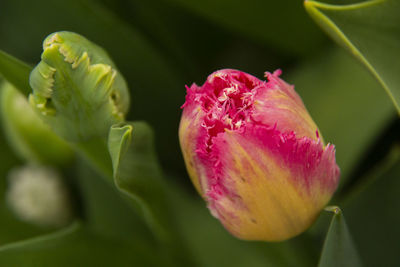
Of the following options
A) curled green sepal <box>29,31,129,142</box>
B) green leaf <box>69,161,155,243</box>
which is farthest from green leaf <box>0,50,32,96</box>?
green leaf <box>69,161,155,243</box>

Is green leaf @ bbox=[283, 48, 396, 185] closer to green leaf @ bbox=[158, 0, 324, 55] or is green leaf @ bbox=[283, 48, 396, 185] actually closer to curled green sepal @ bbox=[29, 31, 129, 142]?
green leaf @ bbox=[158, 0, 324, 55]

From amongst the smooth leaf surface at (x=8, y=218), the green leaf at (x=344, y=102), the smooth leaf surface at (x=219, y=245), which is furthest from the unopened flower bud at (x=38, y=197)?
the green leaf at (x=344, y=102)

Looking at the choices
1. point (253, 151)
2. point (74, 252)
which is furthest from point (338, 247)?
point (74, 252)

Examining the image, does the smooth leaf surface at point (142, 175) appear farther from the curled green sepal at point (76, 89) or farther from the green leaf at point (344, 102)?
the green leaf at point (344, 102)

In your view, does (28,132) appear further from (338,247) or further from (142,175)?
(338,247)

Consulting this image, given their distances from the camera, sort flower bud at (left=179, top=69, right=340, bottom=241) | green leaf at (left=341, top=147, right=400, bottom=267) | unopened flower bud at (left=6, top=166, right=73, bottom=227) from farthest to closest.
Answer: unopened flower bud at (left=6, top=166, right=73, bottom=227)
green leaf at (left=341, top=147, right=400, bottom=267)
flower bud at (left=179, top=69, right=340, bottom=241)
